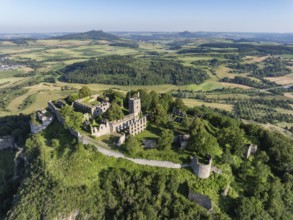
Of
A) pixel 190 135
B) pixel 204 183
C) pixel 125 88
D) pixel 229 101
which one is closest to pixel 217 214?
pixel 204 183

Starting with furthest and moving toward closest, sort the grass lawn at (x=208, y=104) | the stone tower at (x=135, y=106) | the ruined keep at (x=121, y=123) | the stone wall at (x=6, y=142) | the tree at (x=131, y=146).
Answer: the grass lawn at (x=208, y=104), the stone wall at (x=6, y=142), the stone tower at (x=135, y=106), the ruined keep at (x=121, y=123), the tree at (x=131, y=146)

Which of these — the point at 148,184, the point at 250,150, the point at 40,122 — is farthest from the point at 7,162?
the point at 250,150

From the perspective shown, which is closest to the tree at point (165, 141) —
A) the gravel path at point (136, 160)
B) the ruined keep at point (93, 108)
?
the gravel path at point (136, 160)

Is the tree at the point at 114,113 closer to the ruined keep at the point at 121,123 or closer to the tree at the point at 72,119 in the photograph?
the ruined keep at the point at 121,123

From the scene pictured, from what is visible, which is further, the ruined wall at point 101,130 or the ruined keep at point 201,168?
the ruined wall at point 101,130

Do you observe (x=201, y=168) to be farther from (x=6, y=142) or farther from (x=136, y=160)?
(x=6, y=142)

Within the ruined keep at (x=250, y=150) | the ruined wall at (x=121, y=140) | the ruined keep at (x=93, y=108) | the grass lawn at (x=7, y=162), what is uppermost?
the ruined keep at (x=93, y=108)

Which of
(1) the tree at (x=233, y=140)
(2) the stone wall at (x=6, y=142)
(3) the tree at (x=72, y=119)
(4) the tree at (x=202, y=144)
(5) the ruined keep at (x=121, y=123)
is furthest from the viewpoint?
(2) the stone wall at (x=6, y=142)

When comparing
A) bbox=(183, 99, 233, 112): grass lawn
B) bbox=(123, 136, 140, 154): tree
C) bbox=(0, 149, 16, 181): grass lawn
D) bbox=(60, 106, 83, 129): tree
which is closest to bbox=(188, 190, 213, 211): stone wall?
bbox=(123, 136, 140, 154): tree

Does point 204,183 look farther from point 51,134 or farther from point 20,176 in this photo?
point 20,176
